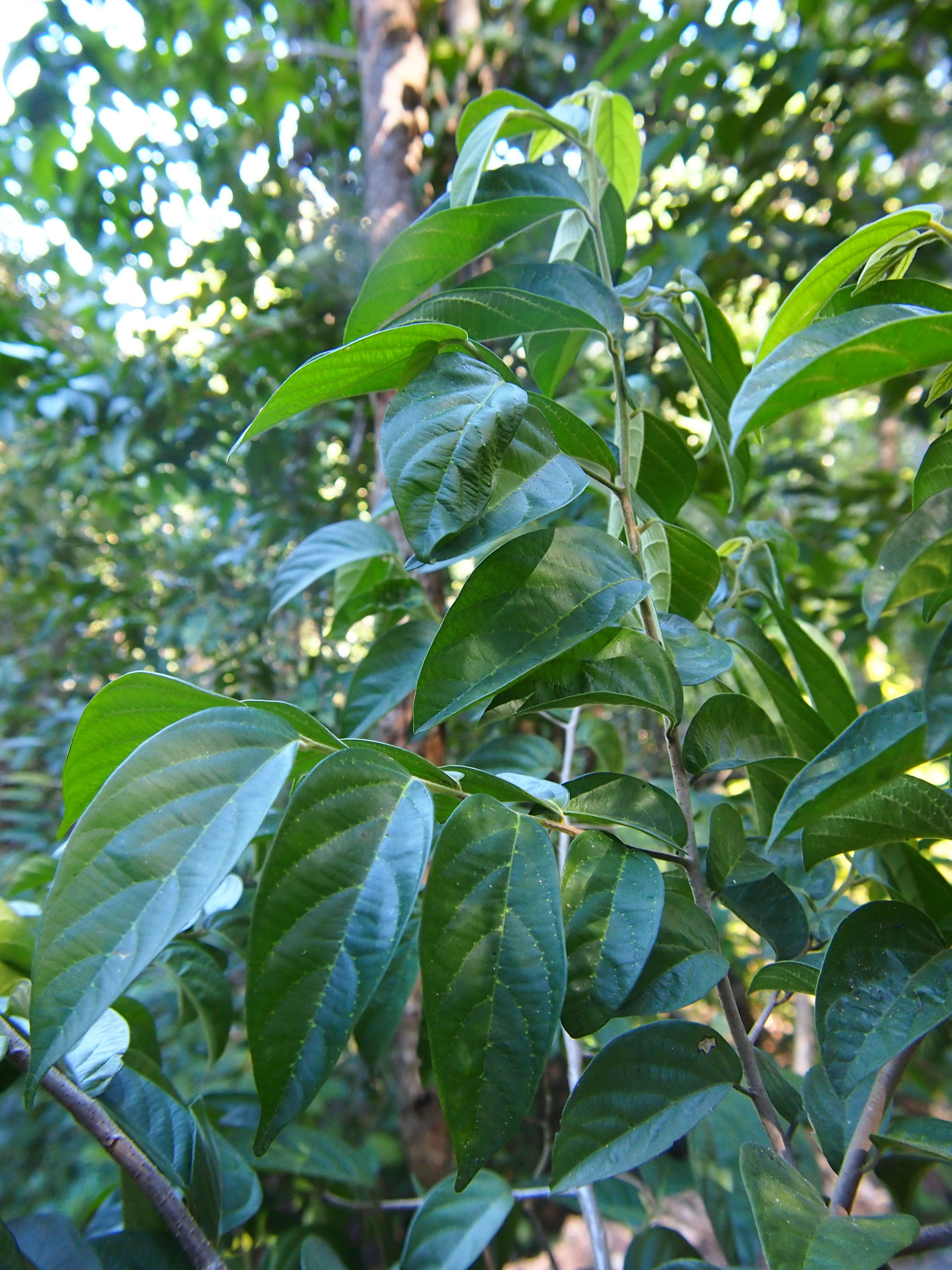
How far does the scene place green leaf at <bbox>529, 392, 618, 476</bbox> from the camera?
0.27 metres

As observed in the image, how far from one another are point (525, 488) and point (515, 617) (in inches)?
1.6

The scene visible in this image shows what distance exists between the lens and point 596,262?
39 cm

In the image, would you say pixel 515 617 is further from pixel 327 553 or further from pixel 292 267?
pixel 292 267

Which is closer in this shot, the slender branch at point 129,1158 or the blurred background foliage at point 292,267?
the slender branch at point 129,1158

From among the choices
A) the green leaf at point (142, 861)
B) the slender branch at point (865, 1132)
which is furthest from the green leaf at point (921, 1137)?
the green leaf at point (142, 861)

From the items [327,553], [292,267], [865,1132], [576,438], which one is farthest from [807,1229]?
[292,267]

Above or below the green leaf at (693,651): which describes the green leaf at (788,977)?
below

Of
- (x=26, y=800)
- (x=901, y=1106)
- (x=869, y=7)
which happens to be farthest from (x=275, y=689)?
(x=901, y=1106)

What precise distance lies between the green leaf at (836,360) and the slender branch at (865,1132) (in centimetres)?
21

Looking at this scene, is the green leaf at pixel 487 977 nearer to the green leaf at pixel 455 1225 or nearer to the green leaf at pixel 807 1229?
the green leaf at pixel 807 1229

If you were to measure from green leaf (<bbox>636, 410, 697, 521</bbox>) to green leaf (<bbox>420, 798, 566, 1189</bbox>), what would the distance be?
0.21 meters

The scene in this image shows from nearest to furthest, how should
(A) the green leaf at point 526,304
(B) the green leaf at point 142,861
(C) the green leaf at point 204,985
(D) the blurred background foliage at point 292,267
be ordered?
1. (B) the green leaf at point 142,861
2. (A) the green leaf at point 526,304
3. (C) the green leaf at point 204,985
4. (D) the blurred background foliage at point 292,267

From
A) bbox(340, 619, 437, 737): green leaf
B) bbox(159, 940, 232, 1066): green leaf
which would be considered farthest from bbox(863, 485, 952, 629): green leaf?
bbox(159, 940, 232, 1066): green leaf

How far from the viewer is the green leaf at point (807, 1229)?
186mm
